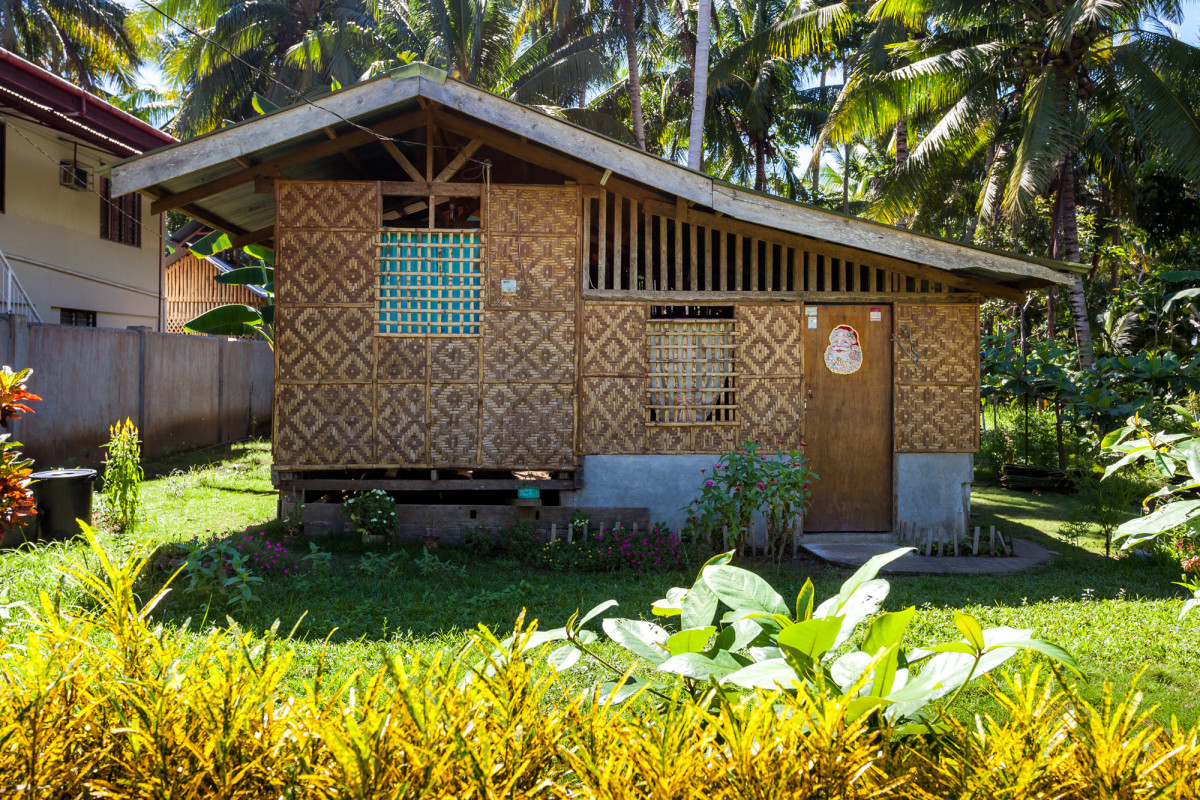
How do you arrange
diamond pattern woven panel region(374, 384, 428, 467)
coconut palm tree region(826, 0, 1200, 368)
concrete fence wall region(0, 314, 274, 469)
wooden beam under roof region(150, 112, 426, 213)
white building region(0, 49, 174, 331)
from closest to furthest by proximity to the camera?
wooden beam under roof region(150, 112, 426, 213)
diamond pattern woven panel region(374, 384, 428, 467)
concrete fence wall region(0, 314, 274, 469)
white building region(0, 49, 174, 331)
coconut palm tree region(826, 0, 1200, 368)

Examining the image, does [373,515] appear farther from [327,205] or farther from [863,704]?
[863,704]

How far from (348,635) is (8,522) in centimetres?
206

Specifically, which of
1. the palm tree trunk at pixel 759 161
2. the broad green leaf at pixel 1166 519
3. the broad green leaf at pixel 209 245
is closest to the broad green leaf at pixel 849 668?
the broad green leaf at pixel 1166 519

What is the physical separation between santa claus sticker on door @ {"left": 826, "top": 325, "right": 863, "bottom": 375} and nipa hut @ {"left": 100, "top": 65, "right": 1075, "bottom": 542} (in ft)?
0.05

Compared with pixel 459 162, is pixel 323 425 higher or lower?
lower

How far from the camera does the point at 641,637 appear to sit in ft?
6.08

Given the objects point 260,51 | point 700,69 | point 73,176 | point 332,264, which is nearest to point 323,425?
point 332,264

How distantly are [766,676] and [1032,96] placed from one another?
14.9 m

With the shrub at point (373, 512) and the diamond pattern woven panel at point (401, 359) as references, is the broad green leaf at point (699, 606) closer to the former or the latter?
the shrub at point (373, 512)

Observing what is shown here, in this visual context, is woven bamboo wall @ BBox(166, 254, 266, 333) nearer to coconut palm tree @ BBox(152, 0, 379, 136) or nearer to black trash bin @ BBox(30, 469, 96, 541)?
coconut palm tree @ BBox(152, 0, 379, 136)

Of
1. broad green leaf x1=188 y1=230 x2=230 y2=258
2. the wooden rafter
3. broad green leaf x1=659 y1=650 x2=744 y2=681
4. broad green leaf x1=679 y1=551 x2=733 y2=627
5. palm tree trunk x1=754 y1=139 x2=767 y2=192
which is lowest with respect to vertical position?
broad green leaf x1=659 y1=650 x2=744 y2=681

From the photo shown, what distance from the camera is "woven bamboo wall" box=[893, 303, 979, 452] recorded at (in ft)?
28.6

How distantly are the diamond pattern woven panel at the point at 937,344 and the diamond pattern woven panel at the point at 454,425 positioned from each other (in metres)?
4.18

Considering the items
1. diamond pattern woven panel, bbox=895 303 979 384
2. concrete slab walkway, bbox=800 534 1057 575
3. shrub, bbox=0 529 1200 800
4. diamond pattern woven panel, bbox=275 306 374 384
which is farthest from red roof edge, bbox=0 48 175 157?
shrub, bbox=0 529 1200 800
